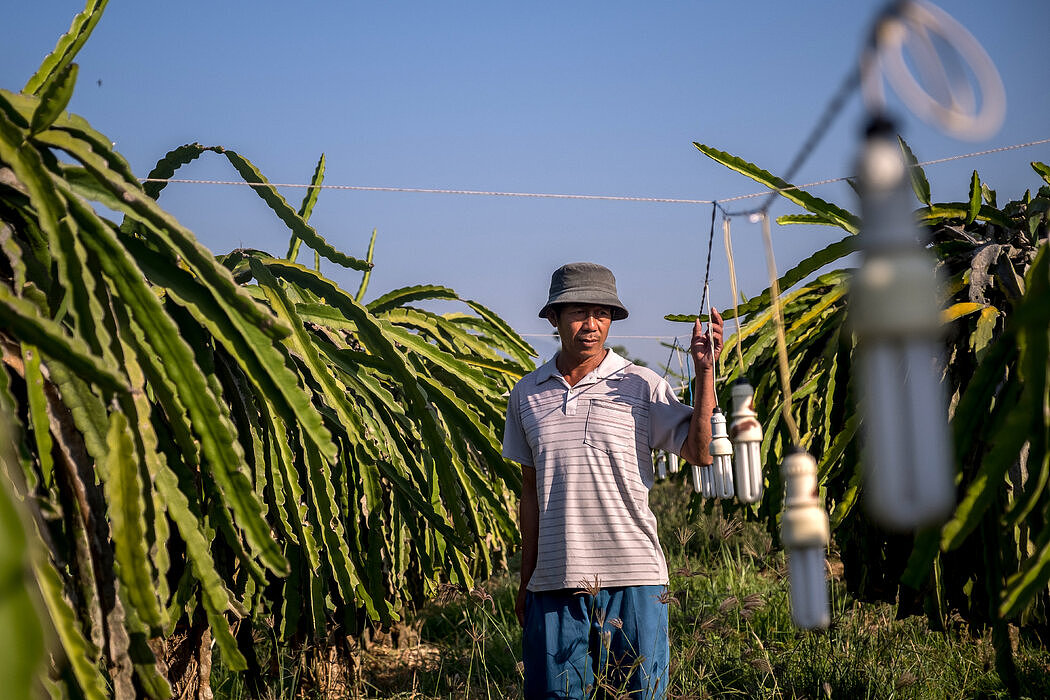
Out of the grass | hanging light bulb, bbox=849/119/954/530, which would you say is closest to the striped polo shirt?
the grass

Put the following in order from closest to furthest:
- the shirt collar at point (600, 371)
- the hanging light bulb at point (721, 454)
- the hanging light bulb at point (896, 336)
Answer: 1. the hanging light bulb at point (896, 336)
2. the hanging light bulb at point (721, 454)
3. the shirt collar at point (600, 371)

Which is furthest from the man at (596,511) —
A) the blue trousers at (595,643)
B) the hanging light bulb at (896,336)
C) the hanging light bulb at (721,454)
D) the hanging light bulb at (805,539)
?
the hanging light bulb at (896,336)

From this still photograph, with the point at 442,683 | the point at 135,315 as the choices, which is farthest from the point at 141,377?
the point at 442,683

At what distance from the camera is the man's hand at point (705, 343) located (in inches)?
100

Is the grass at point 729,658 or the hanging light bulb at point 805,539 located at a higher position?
the hanging light bulb at point 805,539

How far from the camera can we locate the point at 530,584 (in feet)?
9.75

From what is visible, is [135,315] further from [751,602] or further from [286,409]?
[751,602]

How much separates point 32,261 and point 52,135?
1.14ft

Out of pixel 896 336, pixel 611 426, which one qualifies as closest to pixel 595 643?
pixel 611 426

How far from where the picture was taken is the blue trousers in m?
2.82

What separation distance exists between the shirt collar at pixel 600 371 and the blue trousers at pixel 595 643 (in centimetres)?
65

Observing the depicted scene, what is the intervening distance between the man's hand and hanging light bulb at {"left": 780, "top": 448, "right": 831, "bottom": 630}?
1.07m

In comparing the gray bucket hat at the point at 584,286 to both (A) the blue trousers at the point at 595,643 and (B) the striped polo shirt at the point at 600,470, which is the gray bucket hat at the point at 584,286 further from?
(A) the blue trousers at the point at 595,643

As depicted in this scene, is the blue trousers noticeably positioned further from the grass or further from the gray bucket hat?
the gray bucket hat
